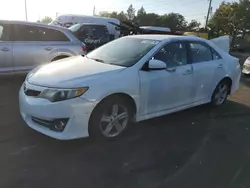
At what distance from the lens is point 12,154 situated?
12.8ft

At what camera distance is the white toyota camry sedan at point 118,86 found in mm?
3967

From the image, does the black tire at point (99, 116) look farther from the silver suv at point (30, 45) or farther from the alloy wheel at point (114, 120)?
the silver suv at point (30, 45)

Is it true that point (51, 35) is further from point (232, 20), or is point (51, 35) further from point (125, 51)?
point (232, 20)

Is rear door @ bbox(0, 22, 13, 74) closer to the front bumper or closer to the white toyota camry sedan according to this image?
the white toyota camry sedan

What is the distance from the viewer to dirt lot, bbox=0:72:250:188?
3.44 meters

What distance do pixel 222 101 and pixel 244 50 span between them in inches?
1495

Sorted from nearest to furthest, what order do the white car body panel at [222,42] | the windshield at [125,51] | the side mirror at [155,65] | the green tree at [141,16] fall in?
the side mirror at [155,65] → the windshield at [125,51] → the white car body panel at [222,42] → the green tree at [141,16]

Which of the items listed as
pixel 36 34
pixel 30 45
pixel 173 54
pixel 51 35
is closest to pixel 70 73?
pixel 173 54

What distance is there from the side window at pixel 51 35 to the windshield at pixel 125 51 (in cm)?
256

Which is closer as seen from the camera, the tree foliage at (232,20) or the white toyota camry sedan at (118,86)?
the white toyota camry sedan at (118,86)

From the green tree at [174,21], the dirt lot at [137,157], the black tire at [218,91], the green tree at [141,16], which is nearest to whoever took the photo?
the dirt lot at [137,157]

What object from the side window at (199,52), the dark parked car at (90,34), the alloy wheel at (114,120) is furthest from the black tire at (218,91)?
the dark parked car at (90,34)

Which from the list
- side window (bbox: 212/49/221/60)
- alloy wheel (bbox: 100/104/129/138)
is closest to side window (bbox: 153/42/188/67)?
side window (bbox: 212/49/221/60)

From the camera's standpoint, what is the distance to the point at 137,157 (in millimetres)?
4035
